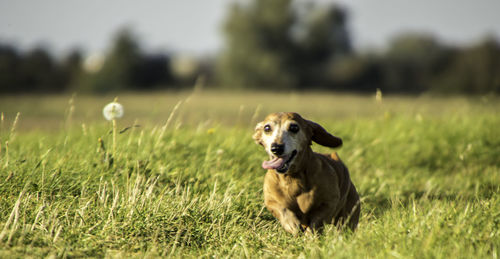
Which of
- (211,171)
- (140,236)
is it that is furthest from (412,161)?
(140,236)

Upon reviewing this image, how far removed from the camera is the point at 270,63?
40531 mm

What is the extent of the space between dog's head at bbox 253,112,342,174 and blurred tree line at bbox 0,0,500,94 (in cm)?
3325

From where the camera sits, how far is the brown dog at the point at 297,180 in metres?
3.27

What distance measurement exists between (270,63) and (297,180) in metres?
37.7

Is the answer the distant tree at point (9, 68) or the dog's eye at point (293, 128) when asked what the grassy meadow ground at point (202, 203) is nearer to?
the dog's eye at point (293, 128)

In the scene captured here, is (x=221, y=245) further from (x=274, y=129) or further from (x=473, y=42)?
(x=473, y=42)

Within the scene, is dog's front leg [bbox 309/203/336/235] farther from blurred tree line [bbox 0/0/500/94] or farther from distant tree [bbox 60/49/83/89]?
distant tree [bbox 60/49/83/89]

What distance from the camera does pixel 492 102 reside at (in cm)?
832

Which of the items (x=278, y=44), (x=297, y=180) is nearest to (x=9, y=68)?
(x=278, y=44)

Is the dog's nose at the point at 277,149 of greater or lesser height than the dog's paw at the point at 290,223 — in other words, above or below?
above

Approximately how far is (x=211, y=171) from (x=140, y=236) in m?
1.38

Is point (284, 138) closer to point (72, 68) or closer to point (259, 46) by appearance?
point (72, 68)

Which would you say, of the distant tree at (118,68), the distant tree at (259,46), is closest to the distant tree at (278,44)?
the distant tree at (259,46)

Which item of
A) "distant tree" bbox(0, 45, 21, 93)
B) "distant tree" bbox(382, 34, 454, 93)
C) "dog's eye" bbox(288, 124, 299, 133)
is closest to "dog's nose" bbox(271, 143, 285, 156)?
"dog's eye" bbox(288, 124, 299, 133)
